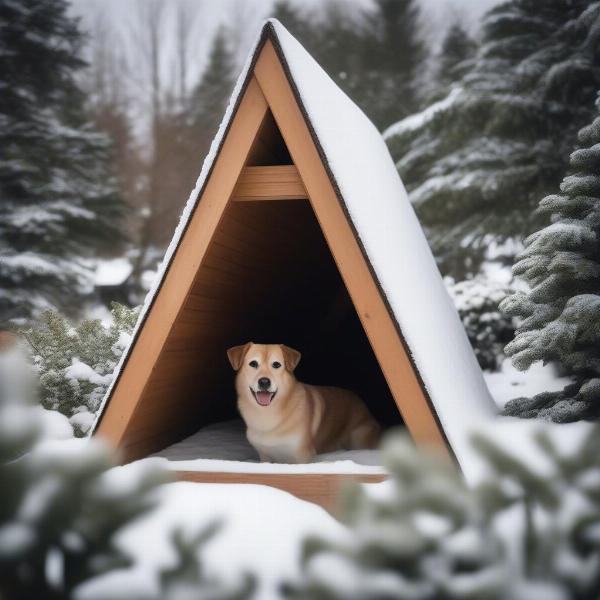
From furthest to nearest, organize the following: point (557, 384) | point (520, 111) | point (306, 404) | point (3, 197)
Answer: point (3, 197) → point (520, 111) → point (557, 384) → point (306, 404)

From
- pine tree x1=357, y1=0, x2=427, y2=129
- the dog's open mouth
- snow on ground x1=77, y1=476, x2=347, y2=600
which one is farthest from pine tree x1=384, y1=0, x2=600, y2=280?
snow on ground x1=77, y1=476, x2=347, y2=600

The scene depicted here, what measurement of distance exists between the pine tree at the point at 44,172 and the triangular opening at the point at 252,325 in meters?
6.82

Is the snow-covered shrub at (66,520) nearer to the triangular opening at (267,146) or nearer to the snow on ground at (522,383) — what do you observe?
the triangular opening at (267,146)

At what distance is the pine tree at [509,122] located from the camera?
9328mm

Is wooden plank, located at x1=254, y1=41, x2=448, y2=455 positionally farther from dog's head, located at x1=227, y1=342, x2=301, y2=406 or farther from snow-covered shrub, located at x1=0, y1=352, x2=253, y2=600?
snow-covered shrub, located at x1=0, y1=352, x2=253, y2=600

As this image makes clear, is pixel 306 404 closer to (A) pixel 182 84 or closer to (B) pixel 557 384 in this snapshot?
(B) pixel 557 384

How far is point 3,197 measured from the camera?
10594 mm

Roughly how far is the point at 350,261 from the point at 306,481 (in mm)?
1161

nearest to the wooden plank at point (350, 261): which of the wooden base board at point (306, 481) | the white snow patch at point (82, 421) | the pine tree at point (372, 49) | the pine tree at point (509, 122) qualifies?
the wooden base board at point (306, 481)

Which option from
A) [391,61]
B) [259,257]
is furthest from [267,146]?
[391,61]

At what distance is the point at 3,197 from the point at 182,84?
7598 millimetres

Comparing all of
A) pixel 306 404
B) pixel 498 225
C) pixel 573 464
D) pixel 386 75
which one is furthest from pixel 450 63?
pixel 573 464

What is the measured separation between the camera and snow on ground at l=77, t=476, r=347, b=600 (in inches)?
41.5

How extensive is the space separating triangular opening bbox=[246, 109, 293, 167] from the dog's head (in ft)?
4.00
